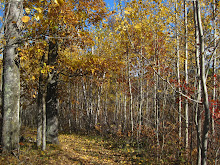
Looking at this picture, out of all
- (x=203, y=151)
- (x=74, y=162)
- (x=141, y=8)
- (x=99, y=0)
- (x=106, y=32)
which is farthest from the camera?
(x=106, y=32)

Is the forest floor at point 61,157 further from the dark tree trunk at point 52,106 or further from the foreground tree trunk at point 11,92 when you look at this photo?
the dark tree trunk at point 52,106

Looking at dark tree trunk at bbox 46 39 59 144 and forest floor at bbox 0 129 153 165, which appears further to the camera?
dark tree trunk at bbox 46 39 59 144

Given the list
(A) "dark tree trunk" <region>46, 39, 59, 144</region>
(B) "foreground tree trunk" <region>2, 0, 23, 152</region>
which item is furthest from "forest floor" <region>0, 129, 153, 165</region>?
(A) "dark tree trunk" <region>46, 39, 59, 144</region>

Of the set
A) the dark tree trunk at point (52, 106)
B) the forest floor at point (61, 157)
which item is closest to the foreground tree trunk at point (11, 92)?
the forest floor at point (61, 157)

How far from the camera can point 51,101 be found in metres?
7.62

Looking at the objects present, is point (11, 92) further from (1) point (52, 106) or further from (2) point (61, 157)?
(1) point (52, 106)

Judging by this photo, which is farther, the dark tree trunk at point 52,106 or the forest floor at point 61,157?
the dark tree trunk at point 52,106

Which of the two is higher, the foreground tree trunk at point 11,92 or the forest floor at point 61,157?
the foreground tree trunk at point 11,92

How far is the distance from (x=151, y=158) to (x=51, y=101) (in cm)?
492

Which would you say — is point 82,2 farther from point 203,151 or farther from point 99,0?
point 203,151

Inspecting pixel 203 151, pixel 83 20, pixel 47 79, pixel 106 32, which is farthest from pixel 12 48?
pixel 106 32

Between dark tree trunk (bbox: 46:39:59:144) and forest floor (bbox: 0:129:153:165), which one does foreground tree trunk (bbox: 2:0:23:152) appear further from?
dark tree trunk (bbox: 46:39:59:144)

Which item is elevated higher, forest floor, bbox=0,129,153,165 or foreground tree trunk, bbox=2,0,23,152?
foreground tree trunk, bbox=2,0,23,152

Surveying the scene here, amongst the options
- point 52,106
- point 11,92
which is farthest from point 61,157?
point 11,92
